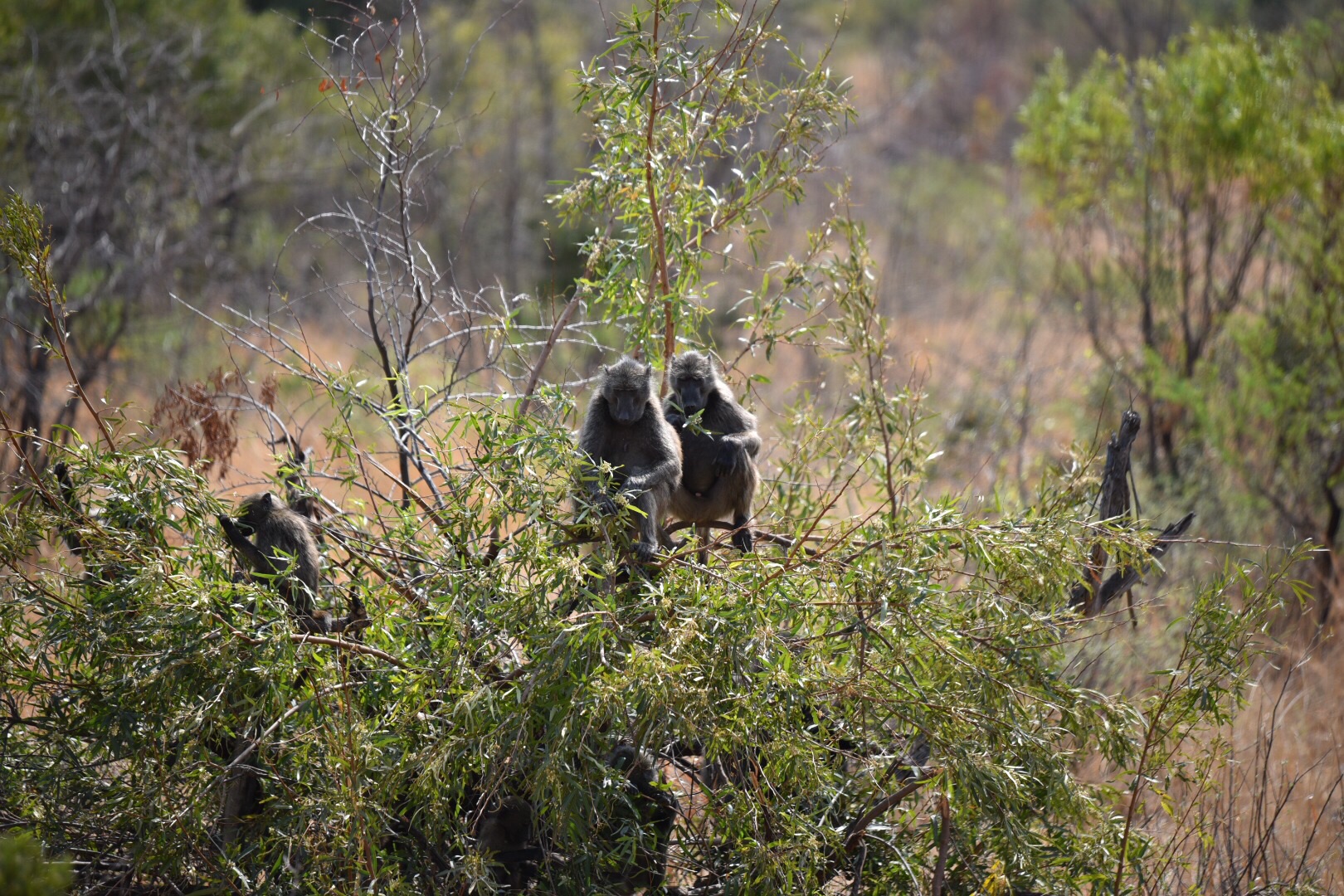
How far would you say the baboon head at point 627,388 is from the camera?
4.66 meters

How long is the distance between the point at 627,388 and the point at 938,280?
15.3m

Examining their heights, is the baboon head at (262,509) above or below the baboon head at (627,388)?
below

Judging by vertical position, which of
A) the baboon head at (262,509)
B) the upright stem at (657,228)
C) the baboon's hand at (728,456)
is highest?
the upright stem at (657,228)

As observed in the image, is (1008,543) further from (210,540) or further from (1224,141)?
(1224,141)

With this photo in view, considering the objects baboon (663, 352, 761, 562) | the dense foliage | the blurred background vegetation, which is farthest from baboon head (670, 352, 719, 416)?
the dense foliage

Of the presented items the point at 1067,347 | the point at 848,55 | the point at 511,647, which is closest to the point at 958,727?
the point at 511,647

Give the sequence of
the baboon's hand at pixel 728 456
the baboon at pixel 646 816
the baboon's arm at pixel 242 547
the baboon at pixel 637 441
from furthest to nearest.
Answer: the baboon's hand at pixel 728 456
the baboon at pixel 637 441
the baboon at pixel 646 816
the baboon's arm at pixel 242 547

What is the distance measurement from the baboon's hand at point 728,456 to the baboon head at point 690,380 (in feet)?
0.77

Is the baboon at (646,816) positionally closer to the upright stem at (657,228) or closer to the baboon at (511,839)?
the baboon at (511,839)

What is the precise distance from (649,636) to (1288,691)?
5.58 meters

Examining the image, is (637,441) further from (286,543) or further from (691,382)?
(286,543)

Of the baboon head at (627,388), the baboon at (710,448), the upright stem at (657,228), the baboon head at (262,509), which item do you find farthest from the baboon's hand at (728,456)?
the baboon head at (262,509)

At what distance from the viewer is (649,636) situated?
4.14 metres

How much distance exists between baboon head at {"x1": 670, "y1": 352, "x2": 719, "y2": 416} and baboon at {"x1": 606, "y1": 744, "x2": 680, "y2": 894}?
1561mm
